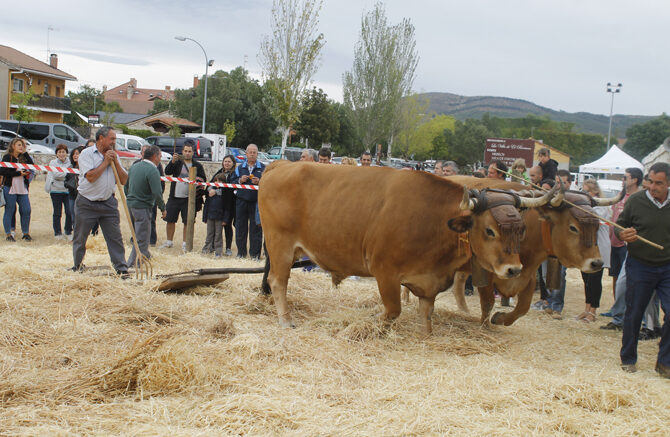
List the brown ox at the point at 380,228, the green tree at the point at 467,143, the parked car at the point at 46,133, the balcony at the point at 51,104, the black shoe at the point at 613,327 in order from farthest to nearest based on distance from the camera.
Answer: the green tree at the point at 467,143, the balcony at the point at 51,104, the parked car at the point at 46,133, the black shoe at the point at 613,327, the brown ox at the point at 380,228

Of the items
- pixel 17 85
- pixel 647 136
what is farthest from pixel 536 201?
pixel 647 136

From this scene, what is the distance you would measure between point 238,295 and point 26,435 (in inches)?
150

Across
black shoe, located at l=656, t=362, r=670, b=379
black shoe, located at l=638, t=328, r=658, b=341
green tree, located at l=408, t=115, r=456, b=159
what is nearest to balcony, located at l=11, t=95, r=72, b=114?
green tree, located at l=408, t=115, r=456, b=159

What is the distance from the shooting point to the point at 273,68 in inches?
1282

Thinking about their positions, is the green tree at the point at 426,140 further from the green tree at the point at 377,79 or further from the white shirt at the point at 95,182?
the white shirt at the point at 95,182

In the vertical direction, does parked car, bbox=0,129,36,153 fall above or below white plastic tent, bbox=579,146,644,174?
below

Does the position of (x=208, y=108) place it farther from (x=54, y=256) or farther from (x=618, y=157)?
(x=54, y=256)

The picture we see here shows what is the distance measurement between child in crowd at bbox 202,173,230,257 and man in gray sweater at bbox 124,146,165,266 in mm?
1767

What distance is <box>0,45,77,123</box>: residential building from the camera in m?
43.9

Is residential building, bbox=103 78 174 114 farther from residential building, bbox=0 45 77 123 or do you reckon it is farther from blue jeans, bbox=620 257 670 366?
blue jeans, bbox=620 257 670 366

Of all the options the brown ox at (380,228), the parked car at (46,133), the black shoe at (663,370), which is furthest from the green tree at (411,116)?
the black shoe at (663,370)

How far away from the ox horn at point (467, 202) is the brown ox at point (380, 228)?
12 millimetres

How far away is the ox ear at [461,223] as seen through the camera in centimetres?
557

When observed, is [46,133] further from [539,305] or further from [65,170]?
[539,305]
